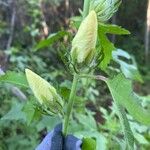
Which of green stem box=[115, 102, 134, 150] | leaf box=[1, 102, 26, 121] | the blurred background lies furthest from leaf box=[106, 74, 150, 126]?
leaf box=[1, 102, 26, 121]

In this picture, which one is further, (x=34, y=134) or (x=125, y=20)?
(x=125, y=20)

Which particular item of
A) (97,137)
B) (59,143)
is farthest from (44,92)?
(97,137)

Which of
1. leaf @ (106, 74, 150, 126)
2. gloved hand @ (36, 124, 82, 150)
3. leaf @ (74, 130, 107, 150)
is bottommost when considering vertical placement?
leaf @ (74, 130, 107, 150)

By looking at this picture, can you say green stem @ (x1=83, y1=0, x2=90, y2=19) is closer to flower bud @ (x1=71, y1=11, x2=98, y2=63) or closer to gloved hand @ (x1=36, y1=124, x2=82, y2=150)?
flower bud @ (x1=71, y1=11, x2=98, y2=63)

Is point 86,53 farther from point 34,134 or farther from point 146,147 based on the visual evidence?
point 146,147

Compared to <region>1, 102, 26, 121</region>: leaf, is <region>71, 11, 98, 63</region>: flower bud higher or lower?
higher

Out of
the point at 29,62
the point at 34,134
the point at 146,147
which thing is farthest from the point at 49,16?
the point at 34,134
